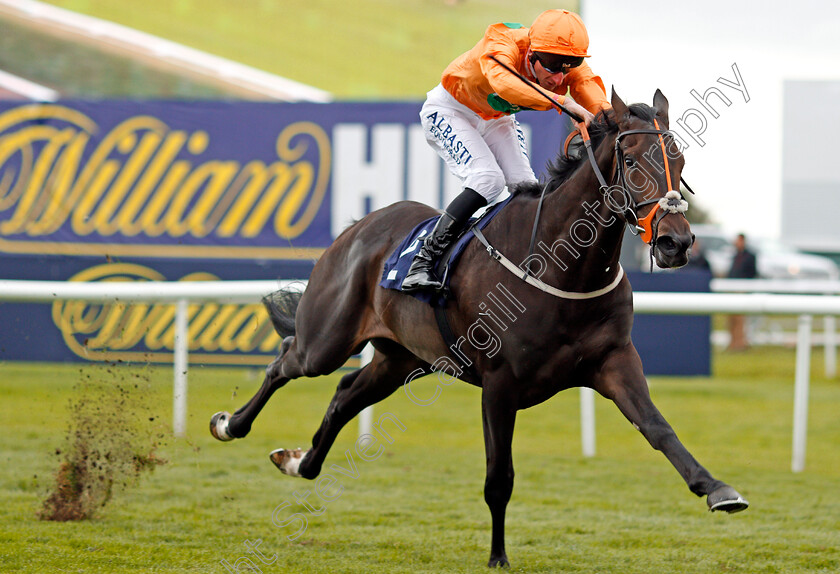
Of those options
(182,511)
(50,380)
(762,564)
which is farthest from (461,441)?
(50,380)

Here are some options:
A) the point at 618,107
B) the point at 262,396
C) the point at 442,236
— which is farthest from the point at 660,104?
the point at 262,396

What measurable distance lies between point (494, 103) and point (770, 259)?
49.8 feet

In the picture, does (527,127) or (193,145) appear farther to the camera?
(193,145)

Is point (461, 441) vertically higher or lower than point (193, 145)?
lower

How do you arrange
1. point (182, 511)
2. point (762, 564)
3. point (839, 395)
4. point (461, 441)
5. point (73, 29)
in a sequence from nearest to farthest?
point (762, 564) < point (182, 511) < point (461, 441) < point (839, 395) < point (73, 29)

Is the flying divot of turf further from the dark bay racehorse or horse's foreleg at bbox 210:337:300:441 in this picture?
the dark bay racehorse

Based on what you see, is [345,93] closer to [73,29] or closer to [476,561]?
[73,29]

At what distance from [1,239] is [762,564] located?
771 cm

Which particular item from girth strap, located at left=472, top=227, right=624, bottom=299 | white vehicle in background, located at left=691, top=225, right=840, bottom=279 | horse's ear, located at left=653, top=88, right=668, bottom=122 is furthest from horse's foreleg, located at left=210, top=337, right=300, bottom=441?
white vehicle in background, located at left=691, top=225, right=840, bottom=279

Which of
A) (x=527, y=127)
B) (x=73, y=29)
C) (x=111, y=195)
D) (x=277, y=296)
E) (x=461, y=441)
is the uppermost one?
(x=73, y=29)

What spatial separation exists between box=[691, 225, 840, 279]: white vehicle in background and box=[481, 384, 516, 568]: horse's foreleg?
13521mm

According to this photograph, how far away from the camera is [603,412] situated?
845 cm

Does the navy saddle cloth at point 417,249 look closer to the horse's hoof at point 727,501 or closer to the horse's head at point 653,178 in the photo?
the horse's head at point 653,178

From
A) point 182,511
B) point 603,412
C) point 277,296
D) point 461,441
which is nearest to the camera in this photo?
point 182,511
